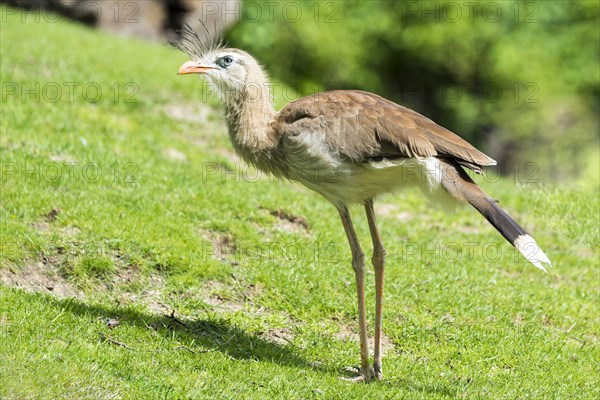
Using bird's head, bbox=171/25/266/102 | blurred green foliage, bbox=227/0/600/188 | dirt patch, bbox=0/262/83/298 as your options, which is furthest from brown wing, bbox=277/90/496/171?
blurred green foliage, bbox=227/0/600/188

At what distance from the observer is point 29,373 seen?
169 inches

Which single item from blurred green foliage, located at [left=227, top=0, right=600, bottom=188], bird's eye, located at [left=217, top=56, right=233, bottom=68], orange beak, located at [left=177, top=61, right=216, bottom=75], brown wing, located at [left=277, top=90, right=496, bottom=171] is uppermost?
bird's eye, located at [left=217, top=56, right=233, bottom=68]

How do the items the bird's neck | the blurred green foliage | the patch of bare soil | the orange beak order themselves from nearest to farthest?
the bird's neck, the orange beak, the patch of bare soil, the blurred green foliage

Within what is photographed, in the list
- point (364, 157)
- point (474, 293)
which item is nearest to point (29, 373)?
point (364, 157)

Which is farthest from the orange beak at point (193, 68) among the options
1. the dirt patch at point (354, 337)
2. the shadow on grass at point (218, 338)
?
the dirt patch at point (354, 337)

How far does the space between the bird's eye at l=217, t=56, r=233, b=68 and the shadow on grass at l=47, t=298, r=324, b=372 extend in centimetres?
172

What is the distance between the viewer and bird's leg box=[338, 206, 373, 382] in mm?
5211

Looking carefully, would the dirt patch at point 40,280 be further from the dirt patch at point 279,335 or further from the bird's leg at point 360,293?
the bird's leg at point 360,293

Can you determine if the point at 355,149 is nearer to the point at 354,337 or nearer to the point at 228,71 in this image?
the point at 228,71

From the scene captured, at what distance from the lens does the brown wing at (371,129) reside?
4.96m

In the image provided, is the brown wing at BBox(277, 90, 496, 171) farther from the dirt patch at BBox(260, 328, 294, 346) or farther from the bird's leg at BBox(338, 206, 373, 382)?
the dirt patch at BBox(260, 328, 294, 346)

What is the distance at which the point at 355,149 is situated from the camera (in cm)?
507

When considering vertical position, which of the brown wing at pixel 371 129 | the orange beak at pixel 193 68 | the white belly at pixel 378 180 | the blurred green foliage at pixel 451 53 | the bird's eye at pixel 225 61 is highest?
the bird's eye at pixel 225 61

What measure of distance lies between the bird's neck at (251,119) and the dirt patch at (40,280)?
1.54 meters
